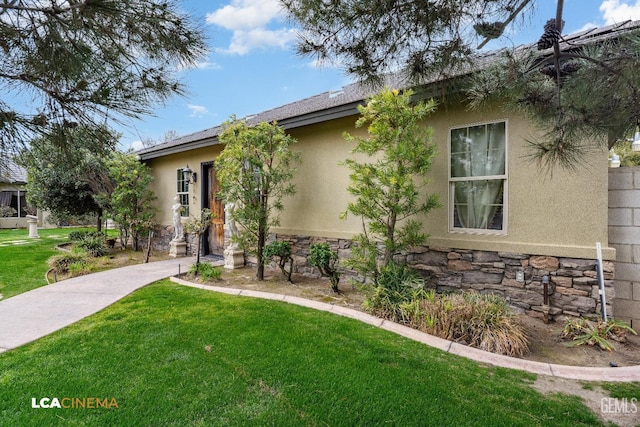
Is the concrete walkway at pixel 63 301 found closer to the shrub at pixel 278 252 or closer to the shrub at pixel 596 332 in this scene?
the shrub at pixel 278 252

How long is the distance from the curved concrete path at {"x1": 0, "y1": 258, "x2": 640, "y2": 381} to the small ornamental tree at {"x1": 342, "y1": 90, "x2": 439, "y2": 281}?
1.23 meters

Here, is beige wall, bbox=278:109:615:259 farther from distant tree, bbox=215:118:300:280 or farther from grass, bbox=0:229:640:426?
grass, bbox=0:229:640:426

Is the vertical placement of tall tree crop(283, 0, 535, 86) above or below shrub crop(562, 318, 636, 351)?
above

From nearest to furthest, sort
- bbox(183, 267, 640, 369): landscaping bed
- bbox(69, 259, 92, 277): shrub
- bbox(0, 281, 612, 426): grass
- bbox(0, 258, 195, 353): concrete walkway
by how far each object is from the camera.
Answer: bbox(0, 281, 612, 426): grass < bbox(183, 267, 640, 369): landscaping bed < bbox(0, 258, 195, 353): concrete walkway < bbox(69, 259, 92, 277): shrub

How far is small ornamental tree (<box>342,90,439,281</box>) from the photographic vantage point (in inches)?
179

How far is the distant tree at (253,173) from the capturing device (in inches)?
242

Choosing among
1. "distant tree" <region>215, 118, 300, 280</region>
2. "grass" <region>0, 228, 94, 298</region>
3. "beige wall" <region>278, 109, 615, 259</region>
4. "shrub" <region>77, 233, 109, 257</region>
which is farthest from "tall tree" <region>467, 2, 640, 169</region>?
"shrub" <region>77, 233, 109, 257</region>

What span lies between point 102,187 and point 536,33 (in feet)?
37.8

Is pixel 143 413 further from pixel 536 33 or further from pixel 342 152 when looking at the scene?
pixel 342 152

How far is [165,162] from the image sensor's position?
10.7 m

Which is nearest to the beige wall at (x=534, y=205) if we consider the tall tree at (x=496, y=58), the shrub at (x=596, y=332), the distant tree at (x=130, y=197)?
the shrub at (x=596, y=332)

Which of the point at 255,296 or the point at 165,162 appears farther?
the point at 165,162

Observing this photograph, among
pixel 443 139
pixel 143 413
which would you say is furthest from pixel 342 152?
pixel 143 413

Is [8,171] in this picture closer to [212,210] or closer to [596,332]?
[596,332]
